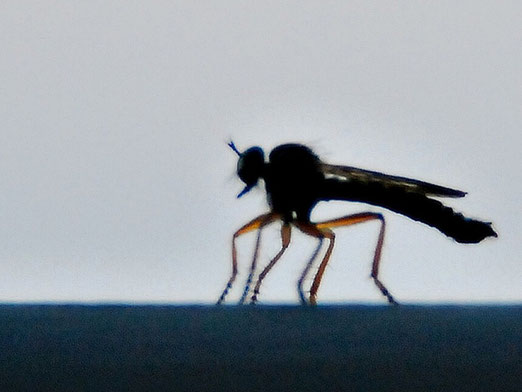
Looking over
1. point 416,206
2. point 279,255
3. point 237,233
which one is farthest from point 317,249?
point 416,206

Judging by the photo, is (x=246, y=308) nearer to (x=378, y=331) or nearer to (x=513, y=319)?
(x=378, y=331)

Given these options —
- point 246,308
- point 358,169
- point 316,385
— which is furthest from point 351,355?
point 358,169

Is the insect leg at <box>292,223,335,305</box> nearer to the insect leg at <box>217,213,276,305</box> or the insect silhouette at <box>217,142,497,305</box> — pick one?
the insect silhouette at <box>217,142,497,305</box>

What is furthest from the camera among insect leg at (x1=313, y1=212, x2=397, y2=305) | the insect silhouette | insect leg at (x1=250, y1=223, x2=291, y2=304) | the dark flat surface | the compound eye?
the compound eye

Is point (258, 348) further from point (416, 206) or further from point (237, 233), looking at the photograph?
point (416, 206)

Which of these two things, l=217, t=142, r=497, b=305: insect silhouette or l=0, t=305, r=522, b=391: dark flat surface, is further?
l=217, t=142, r=497, b=305: insect silhouette

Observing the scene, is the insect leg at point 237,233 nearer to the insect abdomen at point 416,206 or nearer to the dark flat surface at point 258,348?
the insect abdomen at point 416,206

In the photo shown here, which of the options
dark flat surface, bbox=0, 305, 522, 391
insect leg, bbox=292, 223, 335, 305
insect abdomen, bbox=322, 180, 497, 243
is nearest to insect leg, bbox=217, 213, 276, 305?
insect leg, bbox=292, 223, 335, 305
